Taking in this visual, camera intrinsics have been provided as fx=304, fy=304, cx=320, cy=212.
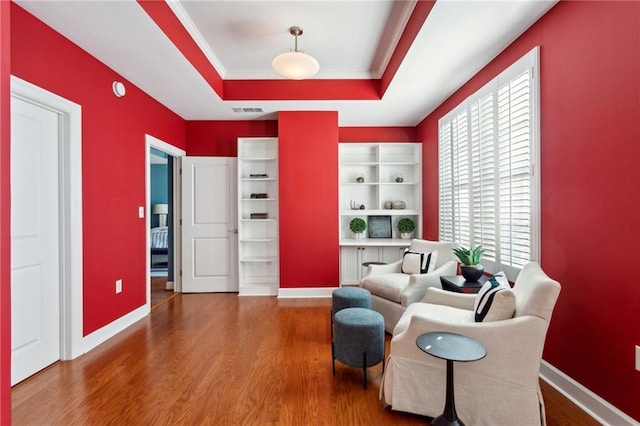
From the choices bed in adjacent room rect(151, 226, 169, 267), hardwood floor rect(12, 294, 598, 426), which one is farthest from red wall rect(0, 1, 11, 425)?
bed in adjacent room rect(151, 226, 169, 267)

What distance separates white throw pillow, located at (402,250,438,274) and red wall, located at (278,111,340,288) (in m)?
1.22

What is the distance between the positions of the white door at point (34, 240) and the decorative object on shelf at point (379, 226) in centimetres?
392

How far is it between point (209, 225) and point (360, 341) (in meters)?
3.30

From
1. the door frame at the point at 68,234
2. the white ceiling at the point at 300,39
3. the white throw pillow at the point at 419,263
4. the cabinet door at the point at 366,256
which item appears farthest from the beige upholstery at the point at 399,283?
the door frame at the point at 68,234

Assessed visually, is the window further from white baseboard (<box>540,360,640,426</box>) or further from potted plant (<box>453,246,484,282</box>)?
white baseboard (<box>540,360,640,426</box>)

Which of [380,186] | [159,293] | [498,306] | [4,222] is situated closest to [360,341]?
[498,306]

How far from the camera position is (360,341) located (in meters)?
2.18

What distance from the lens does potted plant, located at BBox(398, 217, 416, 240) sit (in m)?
4.91

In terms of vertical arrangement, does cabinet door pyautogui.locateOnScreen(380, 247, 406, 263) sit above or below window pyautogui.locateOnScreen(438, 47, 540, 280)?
below

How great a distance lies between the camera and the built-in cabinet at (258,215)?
15.2ft

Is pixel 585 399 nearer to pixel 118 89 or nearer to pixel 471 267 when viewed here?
pixel 471 267

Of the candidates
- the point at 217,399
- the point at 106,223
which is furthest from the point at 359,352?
the point at 106,223

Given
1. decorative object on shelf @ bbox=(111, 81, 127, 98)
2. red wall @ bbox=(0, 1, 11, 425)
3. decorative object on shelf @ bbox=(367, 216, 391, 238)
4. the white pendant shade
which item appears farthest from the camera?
decorative object on shelf @ bbox=(367, 216, 391, 238)

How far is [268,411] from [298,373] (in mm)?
456
